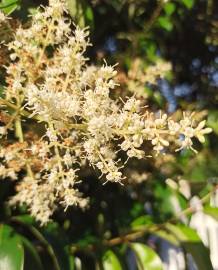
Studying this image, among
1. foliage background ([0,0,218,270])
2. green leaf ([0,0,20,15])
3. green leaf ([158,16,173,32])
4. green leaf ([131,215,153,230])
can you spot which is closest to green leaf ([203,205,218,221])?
foliage background ([0,0,218,270])

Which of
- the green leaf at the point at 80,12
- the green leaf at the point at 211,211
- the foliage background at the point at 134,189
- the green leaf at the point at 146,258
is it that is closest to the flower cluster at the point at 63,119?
the green leaf at the point at 80,12

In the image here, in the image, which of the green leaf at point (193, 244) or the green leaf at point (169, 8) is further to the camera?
the green leaf at point (169, 8)

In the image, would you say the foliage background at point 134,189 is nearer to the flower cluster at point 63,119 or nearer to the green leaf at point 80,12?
the green leaf at point 80,12

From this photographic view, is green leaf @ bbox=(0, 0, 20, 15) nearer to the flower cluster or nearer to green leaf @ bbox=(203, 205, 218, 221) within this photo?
the flower cluster

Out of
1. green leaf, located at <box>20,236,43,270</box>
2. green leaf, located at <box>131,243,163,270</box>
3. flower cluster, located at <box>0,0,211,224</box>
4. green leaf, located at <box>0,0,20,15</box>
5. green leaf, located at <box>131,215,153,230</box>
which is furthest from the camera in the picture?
green leaf, located at <box>131,215,153,230</box>

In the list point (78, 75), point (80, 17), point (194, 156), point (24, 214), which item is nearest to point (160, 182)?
point (194, 156)

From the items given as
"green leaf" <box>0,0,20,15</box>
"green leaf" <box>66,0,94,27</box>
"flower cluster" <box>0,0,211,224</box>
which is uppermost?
"green leaf" <box>66,0,94,27</box>
